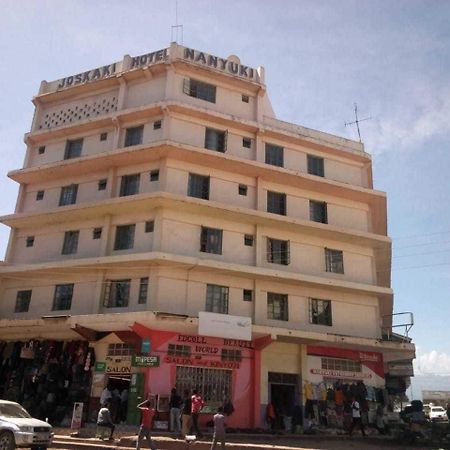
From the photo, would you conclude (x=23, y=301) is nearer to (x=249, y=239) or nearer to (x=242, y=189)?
(x=249, y=239)

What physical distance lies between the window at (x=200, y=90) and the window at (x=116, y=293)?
10.6 metres

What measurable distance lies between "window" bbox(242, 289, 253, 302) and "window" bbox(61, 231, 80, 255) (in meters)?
8.90

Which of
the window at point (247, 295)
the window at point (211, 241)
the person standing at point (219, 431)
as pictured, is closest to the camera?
the person standing at point (219, 431)

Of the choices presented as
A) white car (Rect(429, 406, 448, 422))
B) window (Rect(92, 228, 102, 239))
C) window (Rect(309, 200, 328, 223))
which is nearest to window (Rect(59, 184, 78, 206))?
window (Rect(92, 228, 102, 239))

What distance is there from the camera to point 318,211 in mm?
26672

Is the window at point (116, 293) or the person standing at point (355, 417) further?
the window at point (116, 293)

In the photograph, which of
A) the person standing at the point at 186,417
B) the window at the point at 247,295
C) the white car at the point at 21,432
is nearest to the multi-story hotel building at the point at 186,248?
the window at the point at 247,295

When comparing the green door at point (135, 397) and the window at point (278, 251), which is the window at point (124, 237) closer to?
the green door at point (135, 397)

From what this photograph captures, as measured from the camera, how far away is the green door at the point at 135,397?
19.8 meters

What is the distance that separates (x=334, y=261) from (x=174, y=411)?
39.3 feet

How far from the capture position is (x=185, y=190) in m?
23.8

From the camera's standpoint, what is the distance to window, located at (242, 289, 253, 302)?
23.5 m

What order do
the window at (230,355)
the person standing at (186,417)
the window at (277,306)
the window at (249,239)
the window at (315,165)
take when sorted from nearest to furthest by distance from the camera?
the person standing at (186,417) < the window at (230,355) < the window at (277,306) < the window at (249,239) < the window at (315,165)

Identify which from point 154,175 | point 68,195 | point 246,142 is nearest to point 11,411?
point 154,175
